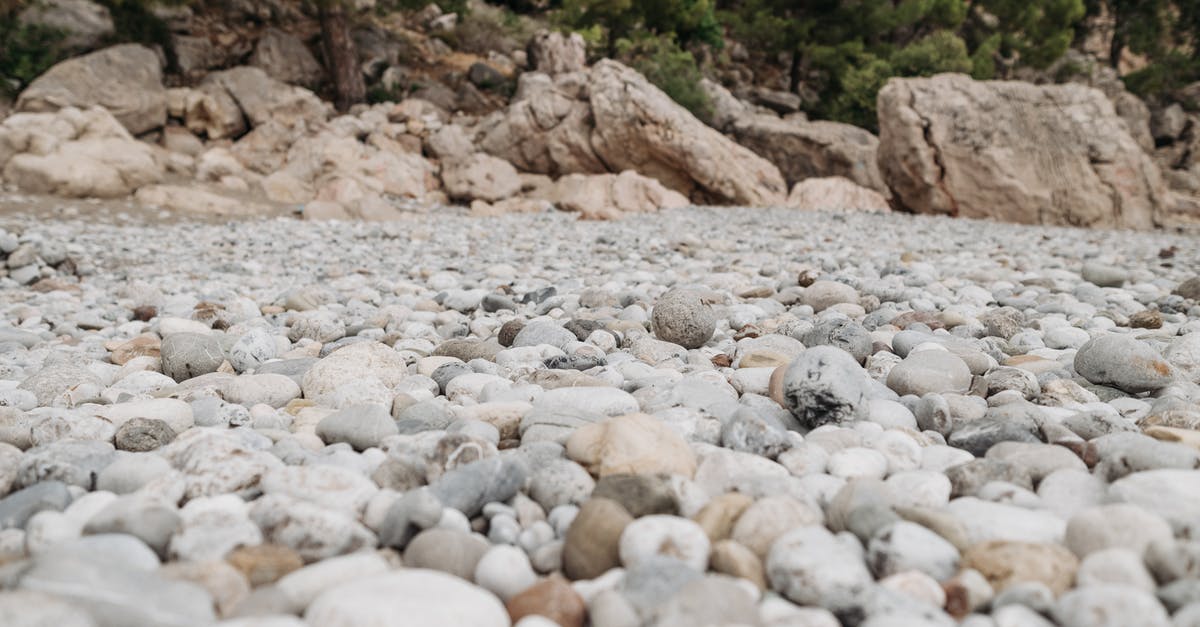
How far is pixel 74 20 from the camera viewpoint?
1191 centimetres

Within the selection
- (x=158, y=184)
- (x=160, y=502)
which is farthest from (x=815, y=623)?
(x=158, y=184)

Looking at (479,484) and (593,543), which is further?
(479,484)

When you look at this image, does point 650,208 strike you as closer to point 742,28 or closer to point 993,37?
point 742,28

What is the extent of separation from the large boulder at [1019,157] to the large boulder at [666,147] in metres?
2.05

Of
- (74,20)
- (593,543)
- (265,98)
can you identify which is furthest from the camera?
(265,98)

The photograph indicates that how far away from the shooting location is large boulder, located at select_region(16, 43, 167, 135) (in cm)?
978

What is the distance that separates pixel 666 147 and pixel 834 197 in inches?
104

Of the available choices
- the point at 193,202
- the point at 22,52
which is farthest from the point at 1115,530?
Result: the point at 22,52

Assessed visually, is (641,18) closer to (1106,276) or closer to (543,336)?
(1106,276)

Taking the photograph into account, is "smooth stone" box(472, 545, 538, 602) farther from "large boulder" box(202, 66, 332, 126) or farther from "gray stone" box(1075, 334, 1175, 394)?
"large boulder" box(202, 66, 332, 126)

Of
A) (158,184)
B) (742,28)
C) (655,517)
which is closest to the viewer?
(655,517)

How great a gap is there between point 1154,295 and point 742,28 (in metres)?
15.3

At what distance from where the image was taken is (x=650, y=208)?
9.66 metres

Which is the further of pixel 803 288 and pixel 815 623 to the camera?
pixel 803 288
